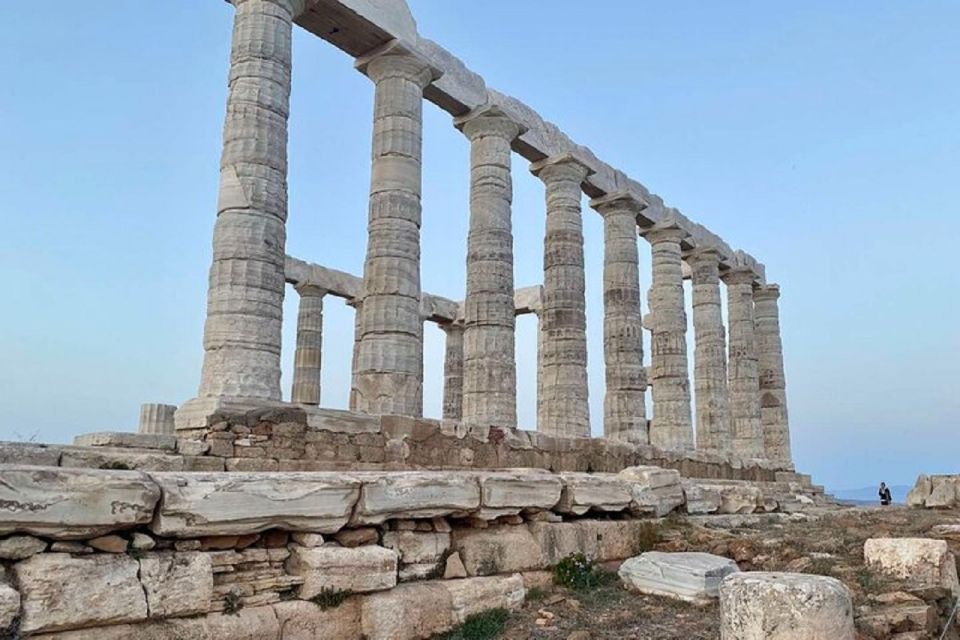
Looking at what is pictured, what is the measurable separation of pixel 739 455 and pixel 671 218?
8.99 metres

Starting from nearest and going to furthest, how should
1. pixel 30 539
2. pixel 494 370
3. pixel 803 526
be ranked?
1. pixel 30 539
2. pixel 803 526
3. pixel 494 370

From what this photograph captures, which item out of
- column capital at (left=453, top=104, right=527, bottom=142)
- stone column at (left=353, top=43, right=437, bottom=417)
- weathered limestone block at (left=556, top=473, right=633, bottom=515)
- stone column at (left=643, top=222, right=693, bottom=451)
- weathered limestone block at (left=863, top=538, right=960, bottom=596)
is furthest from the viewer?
stone column at (left=643, top=222, right=693, bottom=451)

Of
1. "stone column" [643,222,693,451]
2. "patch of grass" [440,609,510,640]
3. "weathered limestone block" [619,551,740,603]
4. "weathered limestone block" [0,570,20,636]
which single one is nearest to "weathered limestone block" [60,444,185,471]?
"patch of grass" [440,609,510,640]

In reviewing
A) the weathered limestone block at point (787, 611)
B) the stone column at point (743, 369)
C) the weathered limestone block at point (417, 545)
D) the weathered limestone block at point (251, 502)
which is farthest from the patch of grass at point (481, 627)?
the stone column at point (743, 369)

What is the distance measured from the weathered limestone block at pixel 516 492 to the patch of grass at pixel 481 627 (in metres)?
0.89

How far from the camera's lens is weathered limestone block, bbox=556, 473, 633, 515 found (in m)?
7.57

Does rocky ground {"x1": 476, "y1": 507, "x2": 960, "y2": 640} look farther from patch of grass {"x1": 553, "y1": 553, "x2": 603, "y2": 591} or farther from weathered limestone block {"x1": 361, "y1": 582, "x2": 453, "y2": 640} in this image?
weathered limestone block {"x1": 361, "y1": 582, "x2": 453, "y2": 640}

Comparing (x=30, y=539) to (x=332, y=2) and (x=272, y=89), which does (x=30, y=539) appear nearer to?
(x=272, y=89)

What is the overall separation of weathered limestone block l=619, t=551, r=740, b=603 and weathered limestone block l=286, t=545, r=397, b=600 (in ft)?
8.05

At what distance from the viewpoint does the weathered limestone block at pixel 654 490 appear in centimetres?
866

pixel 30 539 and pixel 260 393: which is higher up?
pixel 260 393

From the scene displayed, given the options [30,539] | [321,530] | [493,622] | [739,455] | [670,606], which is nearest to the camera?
[30,539]

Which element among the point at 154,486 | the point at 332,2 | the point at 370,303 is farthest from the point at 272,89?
the point at 154,486

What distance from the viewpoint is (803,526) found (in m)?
10.5
